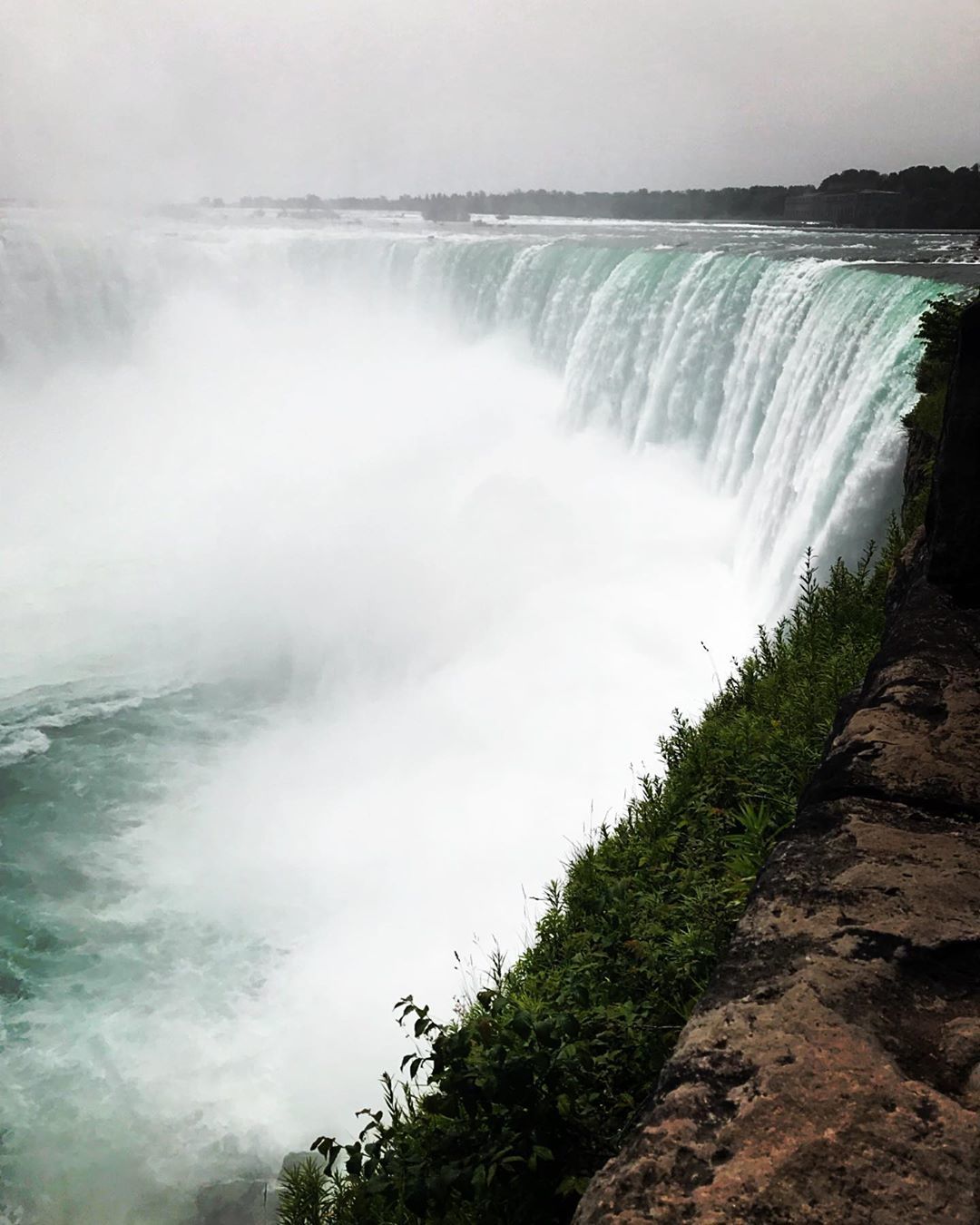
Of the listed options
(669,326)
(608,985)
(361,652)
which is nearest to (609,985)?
(608,985)

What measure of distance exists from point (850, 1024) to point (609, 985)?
6.37 feet

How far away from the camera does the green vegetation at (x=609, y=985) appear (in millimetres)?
2908

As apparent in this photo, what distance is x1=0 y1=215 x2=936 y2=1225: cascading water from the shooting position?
7285 mm

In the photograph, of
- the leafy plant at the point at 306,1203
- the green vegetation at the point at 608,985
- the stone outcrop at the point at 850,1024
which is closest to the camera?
the stone outcrop at the point at 850,1024

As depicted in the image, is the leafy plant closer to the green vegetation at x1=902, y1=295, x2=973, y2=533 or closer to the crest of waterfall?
the green vegetation at x1=902, y1=295, x2=973, y2=533

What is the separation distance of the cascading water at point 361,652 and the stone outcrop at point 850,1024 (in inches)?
189

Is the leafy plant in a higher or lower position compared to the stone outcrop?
lower

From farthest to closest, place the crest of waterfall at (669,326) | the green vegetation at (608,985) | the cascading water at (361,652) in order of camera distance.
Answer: the crest of waterfall at (669,326) < the cascading water at (361,652) < the green vegetation at (608,985)

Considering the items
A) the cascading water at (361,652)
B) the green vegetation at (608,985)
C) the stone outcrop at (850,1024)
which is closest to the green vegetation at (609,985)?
the green vegetation at (608,985)

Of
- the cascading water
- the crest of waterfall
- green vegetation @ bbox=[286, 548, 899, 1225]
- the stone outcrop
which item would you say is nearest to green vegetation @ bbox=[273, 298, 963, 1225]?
green vegetation @ bbox=[286, 548, 899, 1225]

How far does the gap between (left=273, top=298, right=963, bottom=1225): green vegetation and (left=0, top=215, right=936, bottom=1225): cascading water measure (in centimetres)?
164

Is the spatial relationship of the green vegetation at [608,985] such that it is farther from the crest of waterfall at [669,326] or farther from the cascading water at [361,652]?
the crest of waterfall at [669,326]

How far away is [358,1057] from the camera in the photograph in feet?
23.1

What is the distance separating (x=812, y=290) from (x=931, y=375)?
5302 mm
